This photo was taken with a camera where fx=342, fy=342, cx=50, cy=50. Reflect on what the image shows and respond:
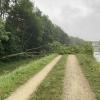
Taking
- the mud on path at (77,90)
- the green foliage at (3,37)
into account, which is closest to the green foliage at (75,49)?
the green foliage at (3,37)

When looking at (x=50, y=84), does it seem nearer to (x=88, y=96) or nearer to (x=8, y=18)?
(x=88, y=96)

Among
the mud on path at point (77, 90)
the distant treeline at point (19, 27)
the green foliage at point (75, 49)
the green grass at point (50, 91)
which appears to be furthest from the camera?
the green foliage at point (75, 49)

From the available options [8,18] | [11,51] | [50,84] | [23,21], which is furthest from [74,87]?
[23,21]

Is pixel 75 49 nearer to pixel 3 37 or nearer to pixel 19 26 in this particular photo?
pixel 19 26

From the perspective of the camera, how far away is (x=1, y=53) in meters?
59.4

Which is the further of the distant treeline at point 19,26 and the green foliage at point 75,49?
the green foliage at point 75,49

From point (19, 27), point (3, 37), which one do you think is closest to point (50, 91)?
point (3, 37)

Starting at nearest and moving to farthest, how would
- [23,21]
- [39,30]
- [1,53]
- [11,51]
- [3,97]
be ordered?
[3,97]
[1,53]
[11,51]
[23,21]
[39,30]

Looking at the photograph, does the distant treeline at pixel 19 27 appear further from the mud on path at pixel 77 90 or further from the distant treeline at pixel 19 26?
the mud on path at pixel 77 90

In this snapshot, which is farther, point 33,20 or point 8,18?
point 33,20

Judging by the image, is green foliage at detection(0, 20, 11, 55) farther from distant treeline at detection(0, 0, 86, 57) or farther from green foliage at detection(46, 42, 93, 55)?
green foliage at detection(46, 42, 93, 55)

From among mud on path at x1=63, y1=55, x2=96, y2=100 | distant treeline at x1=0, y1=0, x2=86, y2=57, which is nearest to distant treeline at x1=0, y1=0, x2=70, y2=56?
distant treeline at x1=0, y1=0, x2=86, y2=57

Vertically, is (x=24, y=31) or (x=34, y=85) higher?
(x=24, y=31)

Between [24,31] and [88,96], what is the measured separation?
62925 millimetres
